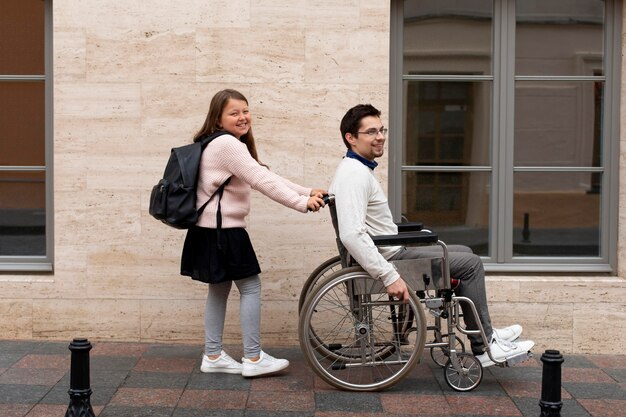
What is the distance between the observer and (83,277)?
8.09m

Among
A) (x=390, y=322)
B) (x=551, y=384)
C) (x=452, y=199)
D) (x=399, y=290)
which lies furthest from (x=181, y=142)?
(x=551, y=384)

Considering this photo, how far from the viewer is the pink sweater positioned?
6.82 meters

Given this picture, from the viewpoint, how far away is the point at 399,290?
651cm

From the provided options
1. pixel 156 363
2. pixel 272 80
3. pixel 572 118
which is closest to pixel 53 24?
pixel 272 80

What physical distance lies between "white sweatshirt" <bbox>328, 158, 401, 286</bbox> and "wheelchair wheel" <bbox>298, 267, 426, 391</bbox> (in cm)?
15

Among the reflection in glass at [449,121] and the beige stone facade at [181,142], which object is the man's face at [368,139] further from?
the reflection in glass at [449,121]

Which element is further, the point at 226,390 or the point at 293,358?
the point at 293,358

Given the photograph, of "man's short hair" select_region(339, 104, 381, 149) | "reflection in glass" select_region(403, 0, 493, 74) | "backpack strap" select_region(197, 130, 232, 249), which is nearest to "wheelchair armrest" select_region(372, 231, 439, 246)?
"man's short hair" select_region(339, 104, 381, 149)

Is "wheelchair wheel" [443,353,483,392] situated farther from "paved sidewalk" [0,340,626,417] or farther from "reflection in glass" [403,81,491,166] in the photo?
"reflection in glass" [403,81,491,166]

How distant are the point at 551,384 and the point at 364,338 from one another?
1751mm

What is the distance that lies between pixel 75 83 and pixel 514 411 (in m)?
3.91

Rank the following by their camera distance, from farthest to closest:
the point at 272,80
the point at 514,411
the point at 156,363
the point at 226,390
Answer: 1. the point at 272,80
2. the point at 156,363
3. the point at 226,390
4. the point at 514,411

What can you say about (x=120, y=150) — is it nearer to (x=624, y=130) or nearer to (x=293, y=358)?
(x=293, y=358)

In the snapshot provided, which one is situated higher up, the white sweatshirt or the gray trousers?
the white sweatshirt
